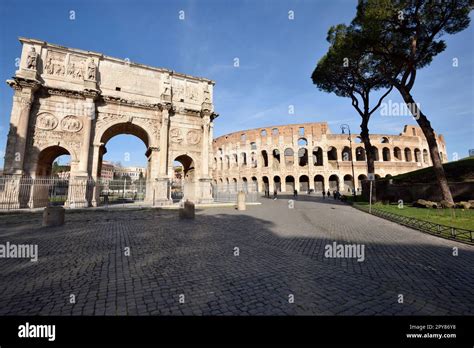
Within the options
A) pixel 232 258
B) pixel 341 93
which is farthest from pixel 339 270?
pixel 341 93

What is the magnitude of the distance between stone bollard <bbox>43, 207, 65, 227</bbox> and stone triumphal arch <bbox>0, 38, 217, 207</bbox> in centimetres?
661

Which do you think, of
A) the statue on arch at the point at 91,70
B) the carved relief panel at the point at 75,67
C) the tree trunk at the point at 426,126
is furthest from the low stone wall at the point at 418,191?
the carved relief panel at the point at 75,67

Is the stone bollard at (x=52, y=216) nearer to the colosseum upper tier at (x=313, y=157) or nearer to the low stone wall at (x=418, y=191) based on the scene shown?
the low stone wall at (x=418, y=191)

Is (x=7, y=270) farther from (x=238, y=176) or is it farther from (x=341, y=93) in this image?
(x=238, y=176)

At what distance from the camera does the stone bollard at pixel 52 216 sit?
8.34m

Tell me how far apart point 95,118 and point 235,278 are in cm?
1817

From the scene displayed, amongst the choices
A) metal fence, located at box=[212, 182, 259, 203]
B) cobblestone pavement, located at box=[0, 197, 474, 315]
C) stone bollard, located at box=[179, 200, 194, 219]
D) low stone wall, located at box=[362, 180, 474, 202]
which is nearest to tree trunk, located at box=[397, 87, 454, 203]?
low stone wall, located at box=[362, 180, 474, 202]

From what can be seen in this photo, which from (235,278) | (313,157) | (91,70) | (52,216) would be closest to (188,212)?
(52,216)

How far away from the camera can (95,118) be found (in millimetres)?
16266

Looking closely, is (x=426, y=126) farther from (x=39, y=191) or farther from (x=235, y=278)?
(x=39, y=191)

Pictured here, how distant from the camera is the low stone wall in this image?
559 inches

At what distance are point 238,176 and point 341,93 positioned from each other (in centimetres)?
2507

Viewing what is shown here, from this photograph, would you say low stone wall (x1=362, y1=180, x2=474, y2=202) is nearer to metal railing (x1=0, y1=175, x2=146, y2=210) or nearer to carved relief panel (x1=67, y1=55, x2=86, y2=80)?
metal railing (x1=0, y1=175, x2=146, y2=210)

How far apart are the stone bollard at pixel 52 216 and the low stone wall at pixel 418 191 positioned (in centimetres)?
2201
